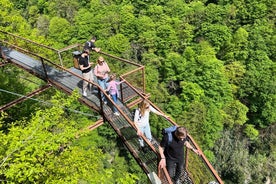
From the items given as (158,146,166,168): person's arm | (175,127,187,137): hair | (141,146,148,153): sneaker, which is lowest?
(141,146,148,153): sneaker

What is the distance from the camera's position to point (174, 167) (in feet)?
19.6

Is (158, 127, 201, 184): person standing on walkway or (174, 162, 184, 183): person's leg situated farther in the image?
(174, 162, 184, 183): person's leg

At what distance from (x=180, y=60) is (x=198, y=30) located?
8.93m

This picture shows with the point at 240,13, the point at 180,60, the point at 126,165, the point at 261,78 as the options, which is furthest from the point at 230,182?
the point at 240,13

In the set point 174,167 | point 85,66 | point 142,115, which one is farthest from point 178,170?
point 85,66

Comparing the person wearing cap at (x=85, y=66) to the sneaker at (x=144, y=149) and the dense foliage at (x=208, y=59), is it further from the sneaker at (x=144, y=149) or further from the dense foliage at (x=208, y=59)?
the dense foliage at (x=208, y=59)

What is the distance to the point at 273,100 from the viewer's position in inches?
1372

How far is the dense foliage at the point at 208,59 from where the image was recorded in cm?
3144

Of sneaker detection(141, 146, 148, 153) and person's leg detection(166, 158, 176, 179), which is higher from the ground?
person's leg detection(166, 158, 176, 179)

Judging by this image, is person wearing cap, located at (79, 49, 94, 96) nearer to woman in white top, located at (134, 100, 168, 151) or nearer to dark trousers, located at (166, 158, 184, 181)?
woman in white top, located at (134, 100, 168, 151)

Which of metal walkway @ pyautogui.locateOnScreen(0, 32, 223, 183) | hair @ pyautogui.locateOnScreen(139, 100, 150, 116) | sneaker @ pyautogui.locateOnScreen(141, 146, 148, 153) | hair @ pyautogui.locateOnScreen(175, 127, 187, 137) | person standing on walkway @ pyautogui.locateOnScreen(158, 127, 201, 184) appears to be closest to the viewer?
hair @ pyautogui.locateOnScreen(175, 127, 187, 137)

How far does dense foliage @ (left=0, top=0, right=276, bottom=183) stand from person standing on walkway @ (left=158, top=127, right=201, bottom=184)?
66.8ft

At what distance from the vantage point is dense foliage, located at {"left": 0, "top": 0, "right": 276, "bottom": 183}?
31.4 meters

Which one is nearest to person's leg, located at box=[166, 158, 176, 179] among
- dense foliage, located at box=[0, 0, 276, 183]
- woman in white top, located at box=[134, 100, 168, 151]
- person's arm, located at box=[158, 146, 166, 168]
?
person's arm, located at box=[158, 146, 166, 168]
